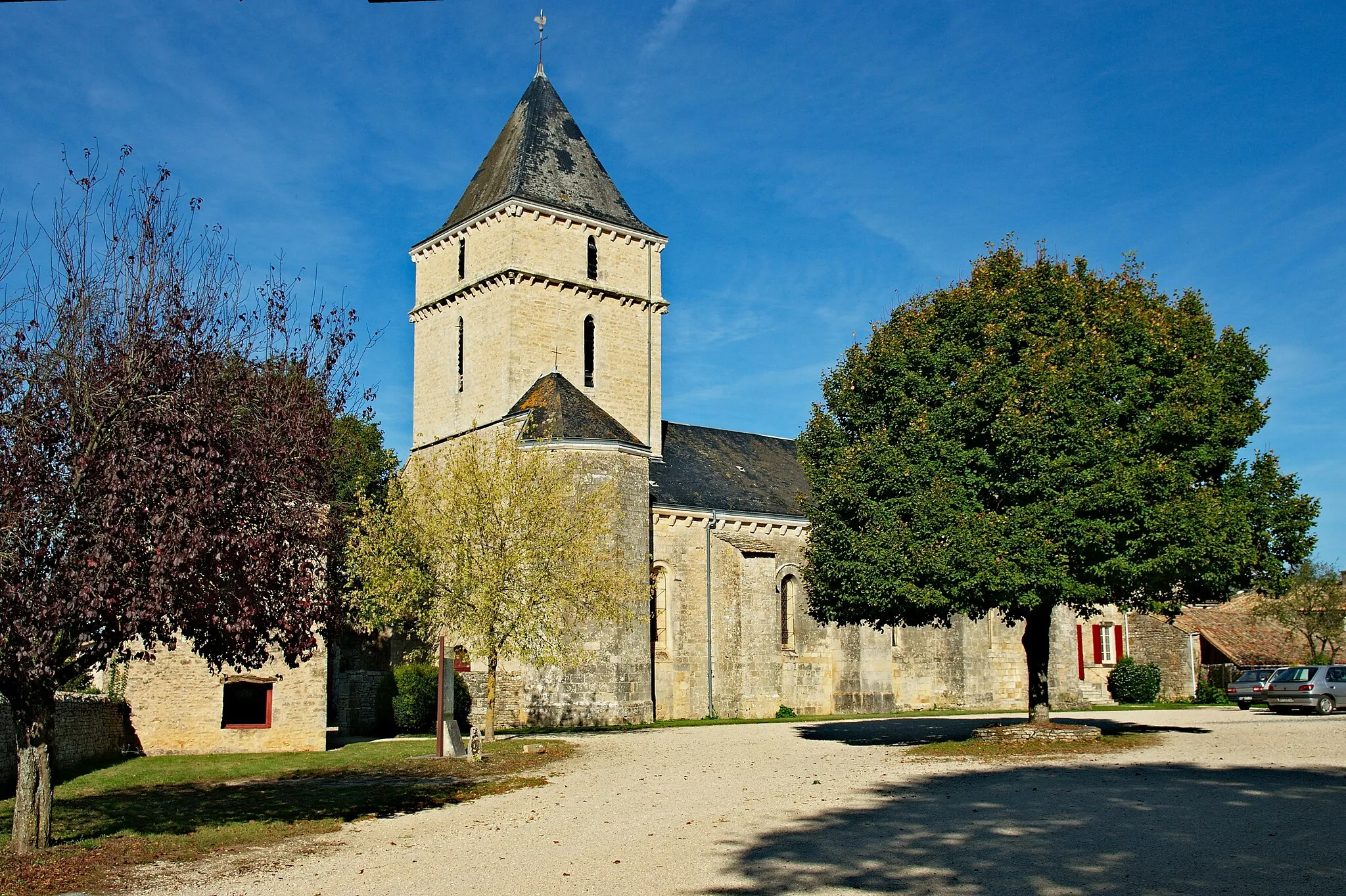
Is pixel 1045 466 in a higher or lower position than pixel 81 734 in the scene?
higher

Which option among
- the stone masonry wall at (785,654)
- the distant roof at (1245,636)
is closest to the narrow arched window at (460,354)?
the stone masonry wall at (785,654)

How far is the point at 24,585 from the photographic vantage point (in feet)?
32.8

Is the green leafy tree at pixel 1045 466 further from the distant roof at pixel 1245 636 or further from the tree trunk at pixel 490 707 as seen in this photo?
the distant roof at pixel 1245 636

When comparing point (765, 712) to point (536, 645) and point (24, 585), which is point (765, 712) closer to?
point (536, 645)

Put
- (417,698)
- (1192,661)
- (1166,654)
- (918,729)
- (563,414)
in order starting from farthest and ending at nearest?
(1166,654)
(1192,661)
(563,414)
(417,698)
(918,729)

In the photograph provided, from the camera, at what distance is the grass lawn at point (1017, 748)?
1853cm

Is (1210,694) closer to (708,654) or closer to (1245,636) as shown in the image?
(1245,636)

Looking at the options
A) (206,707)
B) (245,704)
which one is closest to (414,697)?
(245,704)

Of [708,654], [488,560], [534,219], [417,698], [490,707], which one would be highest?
[534,219]

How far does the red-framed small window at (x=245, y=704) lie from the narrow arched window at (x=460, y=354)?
12596mm

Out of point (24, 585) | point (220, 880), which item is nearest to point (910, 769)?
point (220, 880)

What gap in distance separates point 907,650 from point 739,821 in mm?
25374

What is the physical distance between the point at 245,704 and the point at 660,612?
1197cm

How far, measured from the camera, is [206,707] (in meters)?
22.9
